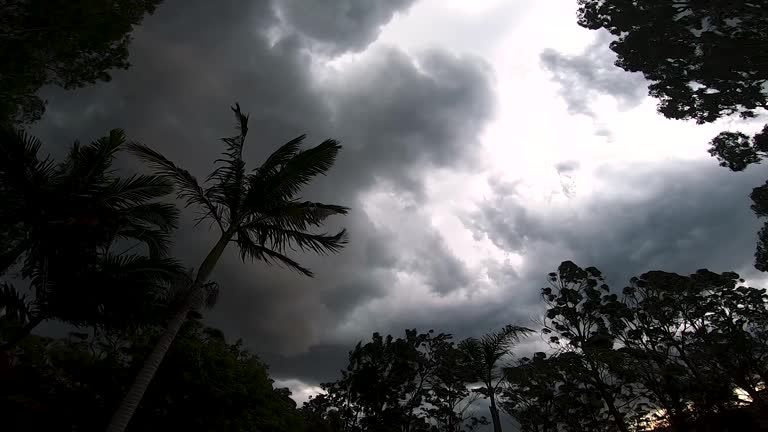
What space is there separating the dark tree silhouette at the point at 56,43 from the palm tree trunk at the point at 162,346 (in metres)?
7.25

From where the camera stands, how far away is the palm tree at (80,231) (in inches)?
322

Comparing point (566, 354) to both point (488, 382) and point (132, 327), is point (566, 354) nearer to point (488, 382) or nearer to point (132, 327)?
point (488, 382)

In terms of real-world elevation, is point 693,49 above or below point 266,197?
above

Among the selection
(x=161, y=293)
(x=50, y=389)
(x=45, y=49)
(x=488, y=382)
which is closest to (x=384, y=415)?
(x=488, y=382)

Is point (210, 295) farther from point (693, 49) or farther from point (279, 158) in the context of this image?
point (693, 49)

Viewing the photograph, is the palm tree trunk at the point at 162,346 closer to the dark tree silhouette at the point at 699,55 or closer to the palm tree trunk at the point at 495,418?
the palm tree trunk at the point at 495,418

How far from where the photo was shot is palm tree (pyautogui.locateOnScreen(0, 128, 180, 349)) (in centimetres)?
819

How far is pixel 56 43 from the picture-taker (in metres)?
10.6

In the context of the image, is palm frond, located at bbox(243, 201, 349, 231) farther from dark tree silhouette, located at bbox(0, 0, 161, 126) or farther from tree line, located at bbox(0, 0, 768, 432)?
dark tree silhouette, located at bbox(0, 0, 161, 126)

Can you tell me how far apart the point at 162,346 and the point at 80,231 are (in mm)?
3759

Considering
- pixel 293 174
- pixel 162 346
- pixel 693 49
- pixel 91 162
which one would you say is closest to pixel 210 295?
pixel 162 346

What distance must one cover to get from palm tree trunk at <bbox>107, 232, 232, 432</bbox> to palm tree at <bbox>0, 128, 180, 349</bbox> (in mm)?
1689

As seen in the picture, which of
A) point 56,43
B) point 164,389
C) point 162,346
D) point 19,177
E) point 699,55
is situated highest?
point 699,55

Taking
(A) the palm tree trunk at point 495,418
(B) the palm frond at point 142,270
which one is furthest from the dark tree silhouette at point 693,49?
(B) the palm frond at point 142,270
